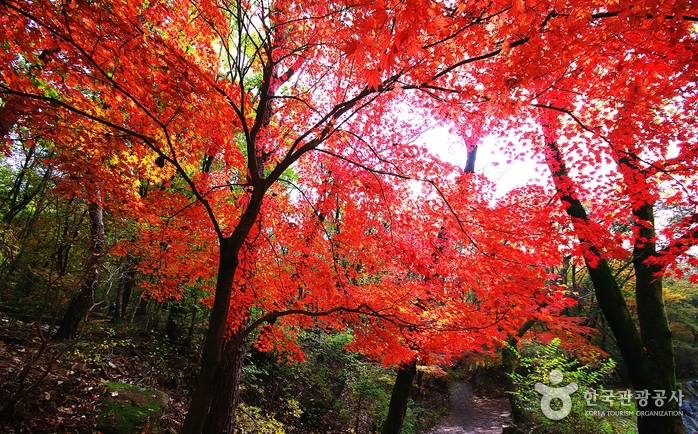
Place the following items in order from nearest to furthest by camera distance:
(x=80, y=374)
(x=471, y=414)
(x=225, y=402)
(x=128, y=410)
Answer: (x=128, y=410) < (x=80, y=374) < (x=225, y=402) < (x=471, y=414)

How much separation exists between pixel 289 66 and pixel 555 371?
9.69 meters

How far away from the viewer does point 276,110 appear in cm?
655

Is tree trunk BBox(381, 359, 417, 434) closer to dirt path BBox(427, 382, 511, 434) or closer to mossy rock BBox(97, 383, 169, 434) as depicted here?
mossy rock BBox(97, 383, 169, 434)

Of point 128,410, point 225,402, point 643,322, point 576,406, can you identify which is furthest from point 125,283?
point 576,406

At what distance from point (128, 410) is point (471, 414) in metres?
14.1

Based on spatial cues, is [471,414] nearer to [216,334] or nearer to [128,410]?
[128,410]

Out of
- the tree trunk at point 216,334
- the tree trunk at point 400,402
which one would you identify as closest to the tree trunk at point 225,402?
the tree trunk at point 216,334

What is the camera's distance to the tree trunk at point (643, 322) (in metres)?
4.48

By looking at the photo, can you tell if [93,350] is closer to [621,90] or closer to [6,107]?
[6,107]

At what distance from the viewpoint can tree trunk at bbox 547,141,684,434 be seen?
4.48 metres

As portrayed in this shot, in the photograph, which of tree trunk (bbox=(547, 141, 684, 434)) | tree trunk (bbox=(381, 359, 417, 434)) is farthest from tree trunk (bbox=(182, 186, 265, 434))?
tree trunk (bbox=(381, 359, 417, 434))

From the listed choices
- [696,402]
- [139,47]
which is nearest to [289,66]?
[139,47]

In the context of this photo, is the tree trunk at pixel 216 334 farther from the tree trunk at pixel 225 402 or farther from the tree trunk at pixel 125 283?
the tree trunk at pixel 125 283

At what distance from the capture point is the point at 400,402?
23.1 ft
